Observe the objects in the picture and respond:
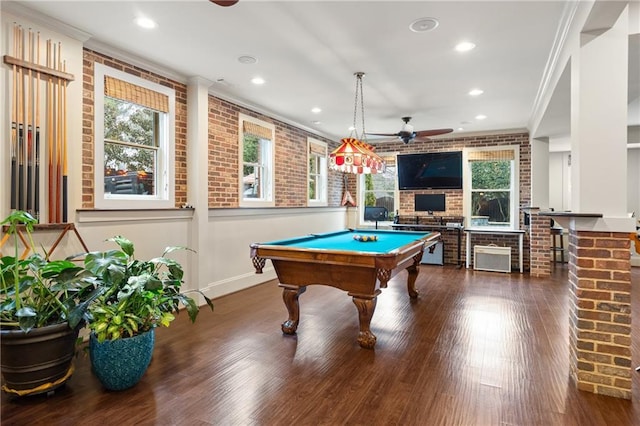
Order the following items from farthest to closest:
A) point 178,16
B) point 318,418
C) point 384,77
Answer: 1. point 384,77
2. point 178,16
3. point 318,418

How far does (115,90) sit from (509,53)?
12.5ft

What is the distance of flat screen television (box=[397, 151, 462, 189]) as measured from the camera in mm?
7250

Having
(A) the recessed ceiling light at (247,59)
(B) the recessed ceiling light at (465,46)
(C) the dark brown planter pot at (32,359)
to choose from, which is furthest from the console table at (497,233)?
(C) the dark brown planter pot at (32,359)

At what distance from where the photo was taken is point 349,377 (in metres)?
2.53

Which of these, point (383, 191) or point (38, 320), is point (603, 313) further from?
point (383, 191)

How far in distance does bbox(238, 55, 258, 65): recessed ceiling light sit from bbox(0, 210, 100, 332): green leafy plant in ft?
7.63

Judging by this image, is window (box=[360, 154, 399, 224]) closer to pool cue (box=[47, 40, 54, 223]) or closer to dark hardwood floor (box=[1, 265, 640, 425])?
dark hardwood floor (box=[1, 265, 640, 425])

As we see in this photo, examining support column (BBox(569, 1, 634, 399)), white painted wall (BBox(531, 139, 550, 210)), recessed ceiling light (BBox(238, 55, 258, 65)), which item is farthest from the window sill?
white painted wall (BBox(531, 139, 550, 210))

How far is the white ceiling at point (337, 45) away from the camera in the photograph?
8.79 feet

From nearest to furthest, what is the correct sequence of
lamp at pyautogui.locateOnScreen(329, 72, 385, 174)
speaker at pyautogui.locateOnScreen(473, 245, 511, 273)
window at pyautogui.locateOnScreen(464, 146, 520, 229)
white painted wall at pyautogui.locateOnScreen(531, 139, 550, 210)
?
lamp at pyautogui.locateOnScreen(329, 72, 385, 174)
white painted wall at pyautogui.locateOnScreen(531, 139, 550, 210)
speaker at pyautogui.locateOnScreen(473, 245, 511, 273)
window at pyautogui.locateOnScreen(464, 146, 520, 229)

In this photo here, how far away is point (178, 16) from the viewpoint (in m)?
2.79

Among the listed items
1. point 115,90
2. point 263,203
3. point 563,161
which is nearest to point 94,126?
point 115,90

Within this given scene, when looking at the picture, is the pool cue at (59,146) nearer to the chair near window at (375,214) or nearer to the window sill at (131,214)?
the window sill at (131,214)

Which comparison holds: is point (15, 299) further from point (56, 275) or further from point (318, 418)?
point (318, 418)
